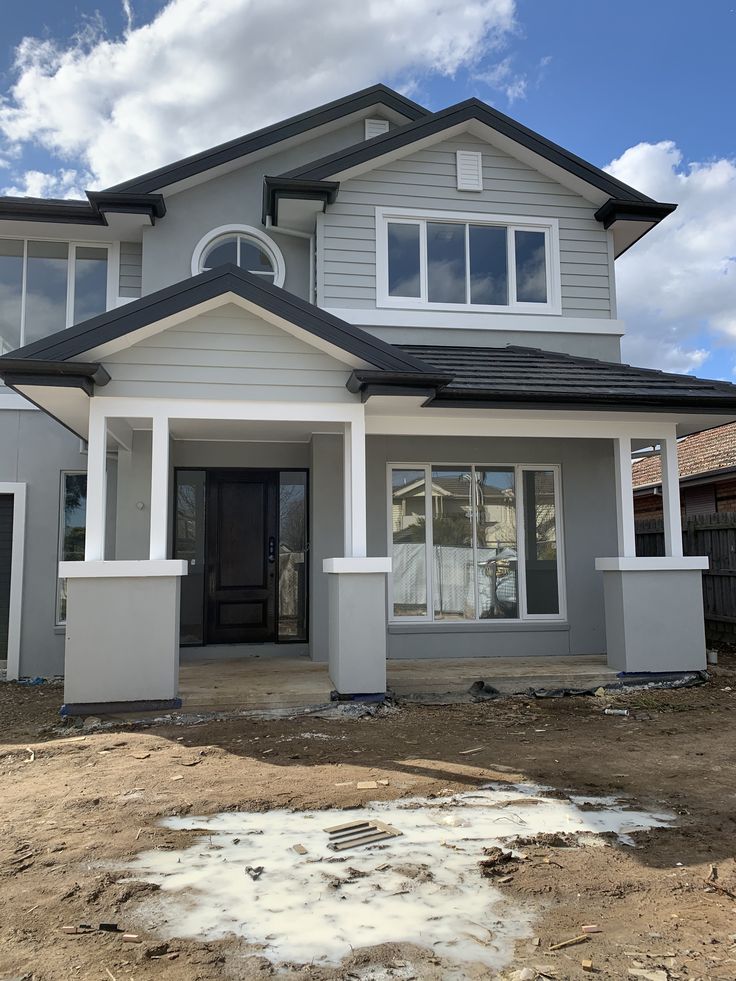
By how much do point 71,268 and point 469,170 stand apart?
18.8ft

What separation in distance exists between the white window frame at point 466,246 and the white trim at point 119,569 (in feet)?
15.1

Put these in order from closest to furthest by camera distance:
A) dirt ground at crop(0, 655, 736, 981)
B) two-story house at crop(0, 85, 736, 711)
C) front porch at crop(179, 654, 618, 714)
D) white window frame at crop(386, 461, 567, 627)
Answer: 1. dirt ground at crop(0, 655, 736, 981)
2. front porch at crop(179, 654, 618, 714)
3. two-story house at crop(0, 85, 736, 711)
4. white window frame at crop(386, 461, 567, 627)

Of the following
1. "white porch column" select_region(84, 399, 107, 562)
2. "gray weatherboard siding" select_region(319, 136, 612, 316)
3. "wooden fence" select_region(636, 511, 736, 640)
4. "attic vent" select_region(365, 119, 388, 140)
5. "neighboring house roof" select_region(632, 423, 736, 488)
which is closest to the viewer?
"white porch column" select_region(84, 399, 107, 562)

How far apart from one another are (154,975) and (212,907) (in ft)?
1.76

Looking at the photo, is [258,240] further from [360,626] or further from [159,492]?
[360,626]

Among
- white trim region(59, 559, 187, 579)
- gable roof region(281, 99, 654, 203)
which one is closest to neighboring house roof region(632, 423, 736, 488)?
gable roof region(281, 99, 654, 203)

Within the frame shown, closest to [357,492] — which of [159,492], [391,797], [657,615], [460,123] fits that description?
[159,492]

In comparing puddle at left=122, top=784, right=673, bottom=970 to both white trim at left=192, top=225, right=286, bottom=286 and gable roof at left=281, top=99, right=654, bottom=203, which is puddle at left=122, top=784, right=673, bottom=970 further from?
gable roof at left=281, top=99, right=654, bottom=203

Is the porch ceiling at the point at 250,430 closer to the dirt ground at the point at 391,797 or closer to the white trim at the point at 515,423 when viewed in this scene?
the white trim at the point at 515,423

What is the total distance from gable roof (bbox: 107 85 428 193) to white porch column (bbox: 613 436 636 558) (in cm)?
616

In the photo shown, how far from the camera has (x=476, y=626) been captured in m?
9.07

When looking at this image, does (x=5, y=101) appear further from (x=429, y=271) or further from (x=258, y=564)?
(x=258, y=564)

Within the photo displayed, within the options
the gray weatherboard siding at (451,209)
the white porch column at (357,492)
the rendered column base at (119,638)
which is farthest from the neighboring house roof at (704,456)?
the rendered column base at (119,638)

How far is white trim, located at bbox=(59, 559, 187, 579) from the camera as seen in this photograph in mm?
6457
